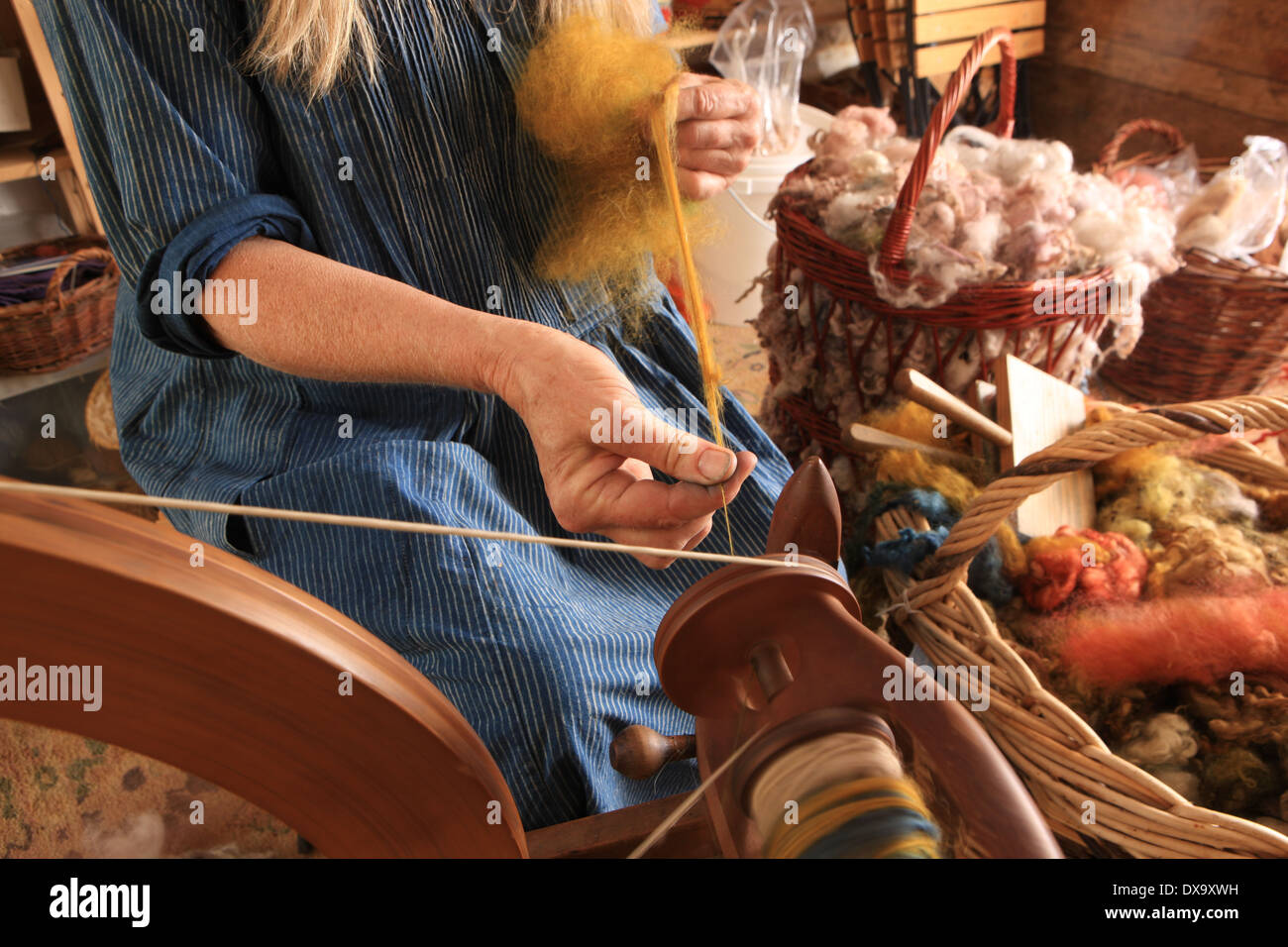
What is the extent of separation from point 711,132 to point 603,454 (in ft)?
1.41

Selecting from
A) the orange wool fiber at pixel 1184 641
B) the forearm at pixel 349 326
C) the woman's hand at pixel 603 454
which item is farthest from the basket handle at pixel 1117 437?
the forearm at pixel 349 326

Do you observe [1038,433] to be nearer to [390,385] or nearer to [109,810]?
[390,385]

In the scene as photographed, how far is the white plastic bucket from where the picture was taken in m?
2.19

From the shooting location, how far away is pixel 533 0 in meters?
0.91

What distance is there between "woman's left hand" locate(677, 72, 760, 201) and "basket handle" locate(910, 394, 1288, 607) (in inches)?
17.4

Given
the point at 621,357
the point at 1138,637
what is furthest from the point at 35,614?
the point at 1138,637

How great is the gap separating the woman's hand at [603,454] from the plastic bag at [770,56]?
1.85m

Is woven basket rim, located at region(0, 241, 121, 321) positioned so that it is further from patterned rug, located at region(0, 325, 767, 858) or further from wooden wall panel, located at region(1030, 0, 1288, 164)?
wooden wall panel, located at region(1030, 0, 1288, 164)

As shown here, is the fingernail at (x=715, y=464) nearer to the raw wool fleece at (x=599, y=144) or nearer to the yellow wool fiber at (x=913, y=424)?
the raw wool fleece at (x=599, y=144)

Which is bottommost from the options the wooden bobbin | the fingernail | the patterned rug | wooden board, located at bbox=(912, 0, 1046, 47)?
the patterned rug

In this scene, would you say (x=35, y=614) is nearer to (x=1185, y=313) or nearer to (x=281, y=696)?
(x=281, y=696)

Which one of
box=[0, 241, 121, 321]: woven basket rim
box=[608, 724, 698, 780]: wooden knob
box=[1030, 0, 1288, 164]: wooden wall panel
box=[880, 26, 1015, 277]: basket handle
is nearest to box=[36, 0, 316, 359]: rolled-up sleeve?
box=[608, 724, 698, 780]: wooden knob
